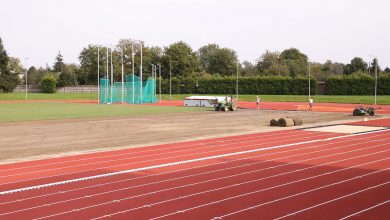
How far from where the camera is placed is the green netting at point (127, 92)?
55.6m

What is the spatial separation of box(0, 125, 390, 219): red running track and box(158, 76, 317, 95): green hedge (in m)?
53.4

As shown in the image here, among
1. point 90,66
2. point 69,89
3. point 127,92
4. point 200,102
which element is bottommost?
point 200,102

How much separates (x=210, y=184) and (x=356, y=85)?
61.2 metres

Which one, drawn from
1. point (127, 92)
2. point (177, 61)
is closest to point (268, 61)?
point (177, 61)

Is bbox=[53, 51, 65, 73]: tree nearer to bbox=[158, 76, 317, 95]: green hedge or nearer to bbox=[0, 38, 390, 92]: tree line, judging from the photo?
bbox=[0, 38, 390, 92]: tree line

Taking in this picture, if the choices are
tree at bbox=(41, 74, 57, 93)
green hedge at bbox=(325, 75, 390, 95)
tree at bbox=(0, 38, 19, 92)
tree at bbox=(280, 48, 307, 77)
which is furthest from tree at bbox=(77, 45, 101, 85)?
green hedge at bbox=(325, 75, 390, 95)

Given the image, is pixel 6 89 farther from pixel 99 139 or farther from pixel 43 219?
pixel 43 219

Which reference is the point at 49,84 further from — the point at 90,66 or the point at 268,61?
the point at 268,61

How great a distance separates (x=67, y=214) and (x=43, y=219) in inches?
16.6

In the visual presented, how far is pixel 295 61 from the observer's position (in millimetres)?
111250

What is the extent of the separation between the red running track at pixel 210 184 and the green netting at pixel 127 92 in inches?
1591

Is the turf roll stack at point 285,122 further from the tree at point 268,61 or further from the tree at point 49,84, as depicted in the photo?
the tree at point 268,61

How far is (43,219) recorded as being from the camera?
24.0ft

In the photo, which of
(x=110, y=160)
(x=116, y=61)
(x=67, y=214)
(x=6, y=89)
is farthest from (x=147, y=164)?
(x=116, y=61)
